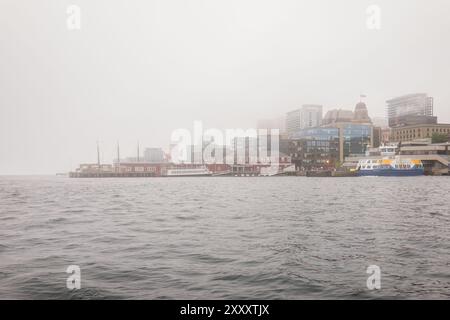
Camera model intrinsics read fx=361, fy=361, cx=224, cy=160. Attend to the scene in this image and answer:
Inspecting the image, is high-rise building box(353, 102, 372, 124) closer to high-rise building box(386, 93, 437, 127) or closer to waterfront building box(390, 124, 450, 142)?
high-rise building box(386, 93, 437, 127)

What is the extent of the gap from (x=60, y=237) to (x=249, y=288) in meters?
10.0

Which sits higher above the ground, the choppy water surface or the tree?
the tree

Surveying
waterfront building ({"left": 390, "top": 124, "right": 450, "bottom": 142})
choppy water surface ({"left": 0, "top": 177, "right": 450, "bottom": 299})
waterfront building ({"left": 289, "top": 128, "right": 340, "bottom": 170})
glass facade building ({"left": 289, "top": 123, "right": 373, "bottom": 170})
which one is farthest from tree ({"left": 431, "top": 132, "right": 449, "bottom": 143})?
choppy water surface ({"left": 0, "top": 177, "right": 450, "bottom": 299})

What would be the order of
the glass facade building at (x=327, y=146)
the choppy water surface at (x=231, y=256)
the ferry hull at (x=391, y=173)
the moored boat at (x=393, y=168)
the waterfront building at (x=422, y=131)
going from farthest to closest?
the glass facade building at (x=327, y=146) → the waterfront building at (x=422, y=131) → the moored boat at (x=393, y=168) → the ferry hull at (x=391, y=173) → the choppy water surface at (x=231, y=256)

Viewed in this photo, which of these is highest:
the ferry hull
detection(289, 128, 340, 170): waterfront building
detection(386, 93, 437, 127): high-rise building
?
detection(386, 93, 437, 127): high-rise building

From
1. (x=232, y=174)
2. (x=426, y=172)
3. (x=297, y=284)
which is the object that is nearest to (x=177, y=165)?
(x=232, y=174)

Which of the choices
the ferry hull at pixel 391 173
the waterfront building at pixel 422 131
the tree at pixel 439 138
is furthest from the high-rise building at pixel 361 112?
the ferry hull at pixel 391 173

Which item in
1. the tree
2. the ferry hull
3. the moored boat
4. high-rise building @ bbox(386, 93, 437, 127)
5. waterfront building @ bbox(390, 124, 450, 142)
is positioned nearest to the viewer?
the ferry hull

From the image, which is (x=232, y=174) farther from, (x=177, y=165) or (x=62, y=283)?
(x=62, y=283)

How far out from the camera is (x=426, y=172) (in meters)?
93.5

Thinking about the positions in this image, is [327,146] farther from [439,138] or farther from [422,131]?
[439,138]

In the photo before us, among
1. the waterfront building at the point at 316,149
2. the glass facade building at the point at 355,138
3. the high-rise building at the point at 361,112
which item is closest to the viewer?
the waterfront building at the point at 316,149

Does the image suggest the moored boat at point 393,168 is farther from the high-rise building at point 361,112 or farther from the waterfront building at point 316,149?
the high-rise building at point 361,112
